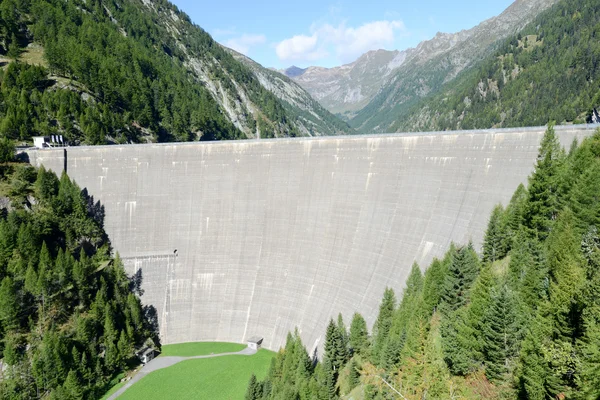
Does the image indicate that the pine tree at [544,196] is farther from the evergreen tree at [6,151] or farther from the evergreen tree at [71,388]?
the evergreen tree at [6,151]

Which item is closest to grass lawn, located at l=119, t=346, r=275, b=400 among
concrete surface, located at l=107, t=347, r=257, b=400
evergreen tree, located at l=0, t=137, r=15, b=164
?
concrete surface, located at l=107, t=347, r=257, b=400

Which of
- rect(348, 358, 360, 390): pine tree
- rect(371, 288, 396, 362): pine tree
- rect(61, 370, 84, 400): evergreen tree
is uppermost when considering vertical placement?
rect(371, 288, 396, 362): pine tree

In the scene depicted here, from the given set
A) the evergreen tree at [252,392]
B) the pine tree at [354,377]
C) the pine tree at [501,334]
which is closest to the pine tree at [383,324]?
the pine tree at [354,377]

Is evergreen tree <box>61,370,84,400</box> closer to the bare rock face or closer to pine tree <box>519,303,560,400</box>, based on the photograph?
the bare rock face

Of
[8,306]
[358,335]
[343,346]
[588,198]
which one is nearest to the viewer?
[588,198]

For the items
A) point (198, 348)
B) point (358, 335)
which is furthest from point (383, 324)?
point (198, 348)

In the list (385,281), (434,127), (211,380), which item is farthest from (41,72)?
(434,127)

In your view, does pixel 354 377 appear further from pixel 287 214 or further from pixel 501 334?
pixel 287 214
